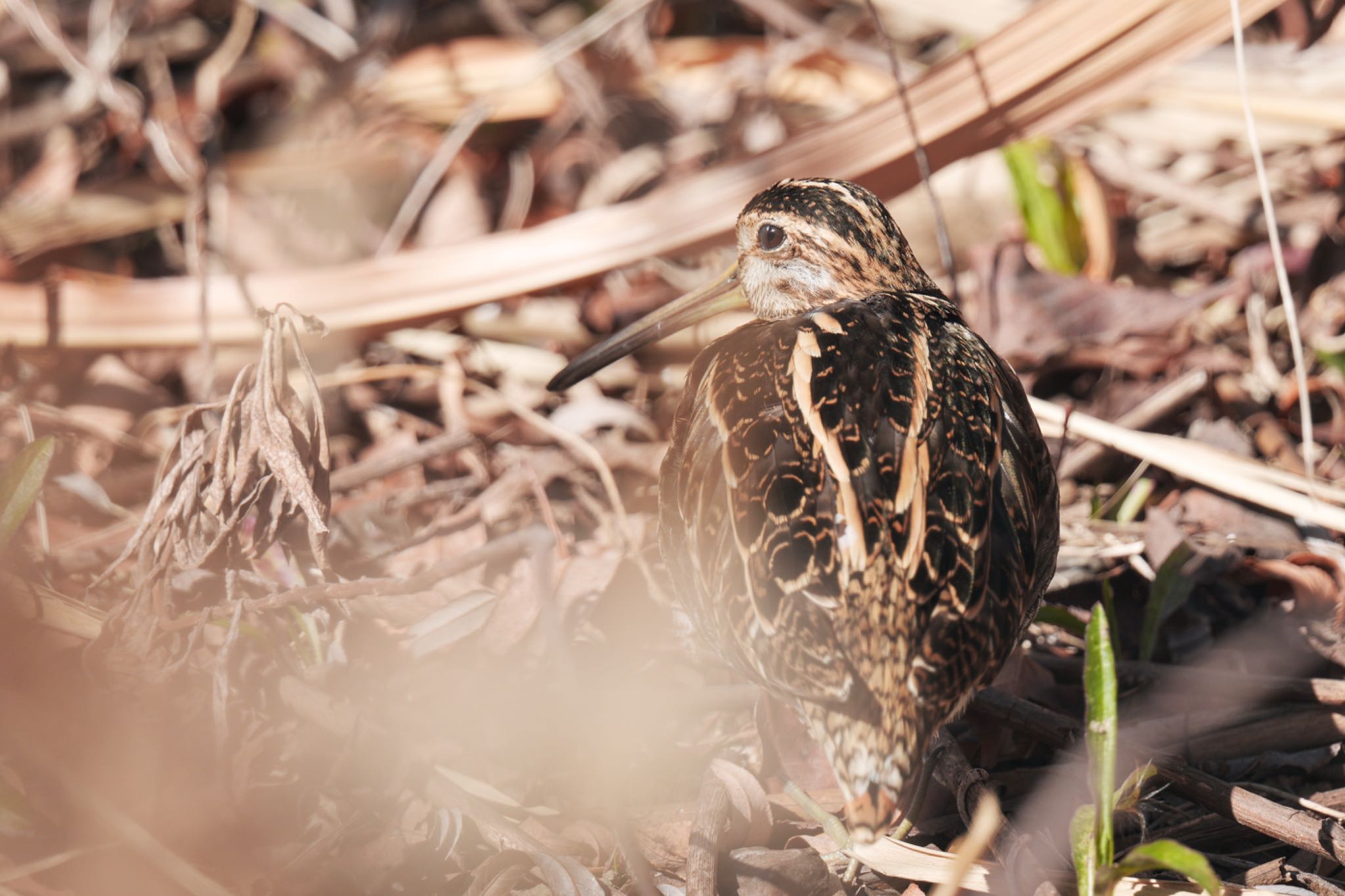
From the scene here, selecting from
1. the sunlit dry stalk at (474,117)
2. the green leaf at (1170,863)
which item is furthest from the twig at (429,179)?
the green leaf at (1170,863)

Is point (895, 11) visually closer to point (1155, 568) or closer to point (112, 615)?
point (1155, 568)

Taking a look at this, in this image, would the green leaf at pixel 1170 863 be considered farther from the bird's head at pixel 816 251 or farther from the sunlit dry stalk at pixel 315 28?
the sunlit dry stalk at pixel 315 28

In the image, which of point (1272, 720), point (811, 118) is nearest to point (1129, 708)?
point (1272, 720)

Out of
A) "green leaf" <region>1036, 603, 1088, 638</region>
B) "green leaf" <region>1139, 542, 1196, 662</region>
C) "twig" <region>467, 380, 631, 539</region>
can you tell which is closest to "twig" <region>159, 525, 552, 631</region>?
"twig" <region>467, 380, 631, 539</region>

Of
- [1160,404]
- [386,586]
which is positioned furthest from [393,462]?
[1160,404]

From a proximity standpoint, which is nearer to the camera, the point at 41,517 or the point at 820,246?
the point at 820,246

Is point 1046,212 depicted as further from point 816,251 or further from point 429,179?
point 429,179
